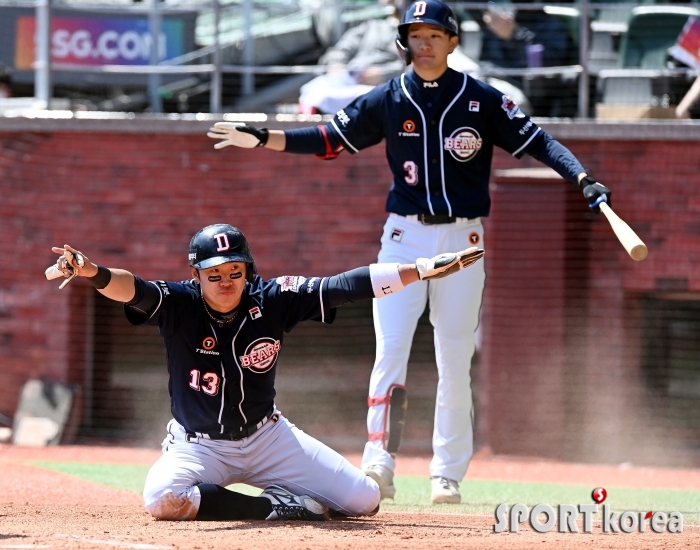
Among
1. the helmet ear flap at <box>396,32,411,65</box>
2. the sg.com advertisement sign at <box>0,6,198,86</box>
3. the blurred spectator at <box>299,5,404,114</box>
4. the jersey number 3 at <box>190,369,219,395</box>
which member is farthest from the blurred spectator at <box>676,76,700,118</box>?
the jersey number 3 at <box>190,369,219,395</box>

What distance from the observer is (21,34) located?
10.2m

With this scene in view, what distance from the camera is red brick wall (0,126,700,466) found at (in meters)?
9.30

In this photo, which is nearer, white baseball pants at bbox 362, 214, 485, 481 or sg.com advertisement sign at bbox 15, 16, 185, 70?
white baseball pants at bbox 362, 214, 485, 481

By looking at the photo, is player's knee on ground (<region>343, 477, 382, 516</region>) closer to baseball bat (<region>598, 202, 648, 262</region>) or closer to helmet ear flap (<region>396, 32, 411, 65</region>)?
baseball bat (<region>598, 202, 648, 262</region>)

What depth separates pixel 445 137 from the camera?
6070 millimetres

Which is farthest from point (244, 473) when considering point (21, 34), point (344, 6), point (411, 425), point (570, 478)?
point (21, 34)

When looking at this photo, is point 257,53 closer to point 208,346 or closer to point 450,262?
point 208,346

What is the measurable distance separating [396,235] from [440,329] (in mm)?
570

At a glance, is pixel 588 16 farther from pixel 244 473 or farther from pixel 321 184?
pixel 244 473

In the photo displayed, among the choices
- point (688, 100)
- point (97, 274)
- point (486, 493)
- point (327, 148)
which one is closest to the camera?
point (97, 274)

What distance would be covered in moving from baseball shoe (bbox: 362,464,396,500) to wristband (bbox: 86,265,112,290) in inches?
71.0

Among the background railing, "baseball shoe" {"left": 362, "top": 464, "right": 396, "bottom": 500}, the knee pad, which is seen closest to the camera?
"baseball shoe" {"left": 362, "top": 464, "right": 396, "bottom": 500}

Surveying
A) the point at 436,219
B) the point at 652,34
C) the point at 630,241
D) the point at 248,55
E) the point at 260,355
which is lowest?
the point at 260,355

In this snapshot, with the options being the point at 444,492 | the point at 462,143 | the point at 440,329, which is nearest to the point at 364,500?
the point at 444,492
